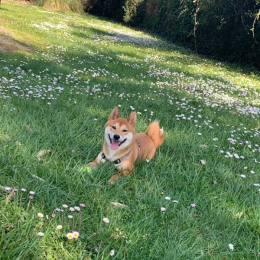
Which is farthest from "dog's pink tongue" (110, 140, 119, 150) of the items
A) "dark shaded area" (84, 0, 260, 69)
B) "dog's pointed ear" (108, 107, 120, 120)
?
"dark shaded area" (84, 0, 260, 69)

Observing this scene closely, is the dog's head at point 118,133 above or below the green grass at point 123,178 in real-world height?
above

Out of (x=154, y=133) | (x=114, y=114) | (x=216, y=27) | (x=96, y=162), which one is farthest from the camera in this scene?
(x=216, y=27)

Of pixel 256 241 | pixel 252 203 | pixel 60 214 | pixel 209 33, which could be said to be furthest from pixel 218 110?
pixel 209 33

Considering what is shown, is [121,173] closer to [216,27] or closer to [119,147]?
[119,147]

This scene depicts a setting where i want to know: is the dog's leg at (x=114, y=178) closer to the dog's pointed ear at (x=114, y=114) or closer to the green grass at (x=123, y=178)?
the green grass at (x=123, y=178)

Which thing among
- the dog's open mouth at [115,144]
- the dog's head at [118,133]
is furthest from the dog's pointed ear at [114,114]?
the dog's open mouth at [115,144]

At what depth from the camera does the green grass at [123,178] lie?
7.65 ft

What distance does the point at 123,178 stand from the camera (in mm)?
3311

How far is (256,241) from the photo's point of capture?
2.74m

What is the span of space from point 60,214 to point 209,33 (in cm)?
2160

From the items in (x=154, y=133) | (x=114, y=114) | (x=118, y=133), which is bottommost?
(x=154, y=133)

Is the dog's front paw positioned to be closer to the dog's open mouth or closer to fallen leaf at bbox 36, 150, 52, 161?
the dog's open mouth

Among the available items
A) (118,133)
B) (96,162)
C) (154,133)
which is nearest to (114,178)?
(96,162)

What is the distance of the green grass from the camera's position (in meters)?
2.33
